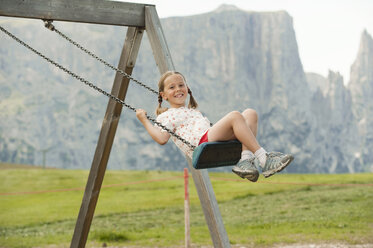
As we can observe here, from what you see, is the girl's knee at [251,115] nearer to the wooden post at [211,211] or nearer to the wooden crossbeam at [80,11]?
the wooden post at [211,211]

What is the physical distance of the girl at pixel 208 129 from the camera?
3295mm

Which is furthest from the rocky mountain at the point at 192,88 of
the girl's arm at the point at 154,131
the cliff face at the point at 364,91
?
the girl's arm at the point at 154,131

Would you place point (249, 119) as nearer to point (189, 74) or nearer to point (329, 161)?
point (189, 74)

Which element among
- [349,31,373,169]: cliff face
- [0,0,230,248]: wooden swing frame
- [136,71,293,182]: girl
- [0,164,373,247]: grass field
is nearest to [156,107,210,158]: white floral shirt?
[136,71,293,182]: girl

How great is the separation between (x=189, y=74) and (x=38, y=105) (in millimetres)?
39132

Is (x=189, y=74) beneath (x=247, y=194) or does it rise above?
above

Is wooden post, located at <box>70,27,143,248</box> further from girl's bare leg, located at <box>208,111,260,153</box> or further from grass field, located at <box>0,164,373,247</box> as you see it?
grass field, located at <box>0,164,373,247</box>

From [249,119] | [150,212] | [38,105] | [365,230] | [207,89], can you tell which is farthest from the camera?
[207,89]

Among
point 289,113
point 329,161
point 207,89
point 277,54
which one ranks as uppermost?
point 277,54

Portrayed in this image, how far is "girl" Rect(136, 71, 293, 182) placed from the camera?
3.29m

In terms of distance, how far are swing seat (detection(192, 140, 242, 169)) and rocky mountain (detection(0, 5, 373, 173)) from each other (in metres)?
88.7

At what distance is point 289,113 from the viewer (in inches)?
5138

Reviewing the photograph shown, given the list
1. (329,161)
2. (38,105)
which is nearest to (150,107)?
(38,105)

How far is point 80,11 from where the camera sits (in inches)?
171
